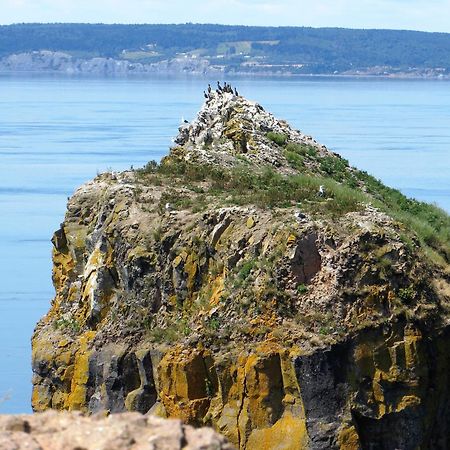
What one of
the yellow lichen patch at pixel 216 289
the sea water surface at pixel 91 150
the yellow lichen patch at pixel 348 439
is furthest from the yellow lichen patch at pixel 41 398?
the sea water surface at pixel 91 150

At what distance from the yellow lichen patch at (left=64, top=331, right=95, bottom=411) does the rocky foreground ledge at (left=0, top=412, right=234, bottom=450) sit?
1329cm

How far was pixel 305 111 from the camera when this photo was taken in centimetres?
12038

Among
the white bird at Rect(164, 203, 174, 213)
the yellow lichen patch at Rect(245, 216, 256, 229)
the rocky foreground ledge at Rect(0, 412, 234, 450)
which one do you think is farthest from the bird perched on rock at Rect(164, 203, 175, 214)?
the rocky foreground ledge at Rect(0, 412, 234, 450)

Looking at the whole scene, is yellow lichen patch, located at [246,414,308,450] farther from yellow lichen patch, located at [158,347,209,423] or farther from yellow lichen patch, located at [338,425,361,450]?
yellow lichen patch, located at [158,347,209,423]

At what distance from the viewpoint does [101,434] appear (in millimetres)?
6777

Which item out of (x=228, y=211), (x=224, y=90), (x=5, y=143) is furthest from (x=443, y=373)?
(x=5, y=143)

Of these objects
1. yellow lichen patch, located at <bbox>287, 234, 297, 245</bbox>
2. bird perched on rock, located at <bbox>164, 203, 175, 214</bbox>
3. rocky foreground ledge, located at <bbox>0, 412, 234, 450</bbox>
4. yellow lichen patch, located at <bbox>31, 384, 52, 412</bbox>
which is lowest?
yellow lichen patch, located at <bbox>31, 384, 52, 412</bbox>

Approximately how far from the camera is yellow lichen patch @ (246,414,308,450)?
17.8m

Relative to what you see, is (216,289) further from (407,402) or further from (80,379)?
(407,402)

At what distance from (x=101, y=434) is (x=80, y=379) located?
1379 centimetres

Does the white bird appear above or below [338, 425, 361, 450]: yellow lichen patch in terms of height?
above

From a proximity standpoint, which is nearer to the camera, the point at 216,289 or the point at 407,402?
the point at 407,402

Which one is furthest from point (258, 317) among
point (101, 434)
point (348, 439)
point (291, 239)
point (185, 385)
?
point (101, 434)

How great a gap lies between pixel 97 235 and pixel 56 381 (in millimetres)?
2980
